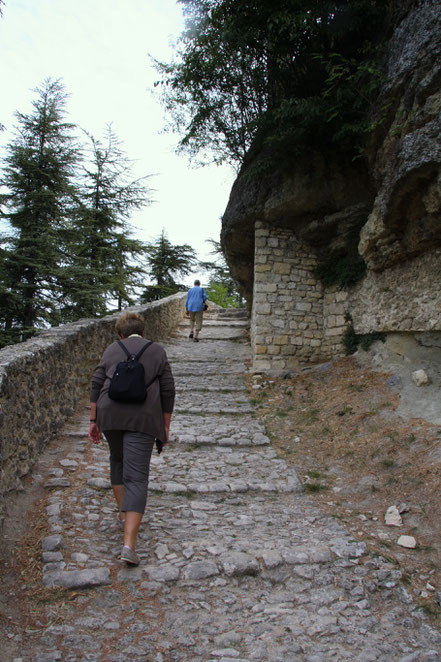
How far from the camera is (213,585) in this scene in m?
2.65

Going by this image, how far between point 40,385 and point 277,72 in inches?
279

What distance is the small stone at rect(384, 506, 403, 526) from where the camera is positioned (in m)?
3.34

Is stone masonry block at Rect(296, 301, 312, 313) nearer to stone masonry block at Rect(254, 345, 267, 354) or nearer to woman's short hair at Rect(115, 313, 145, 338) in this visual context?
stone masonry block at Rect(254, 345, 267, 354)

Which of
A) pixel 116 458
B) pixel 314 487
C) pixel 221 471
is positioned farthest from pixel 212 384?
pixel 116 458

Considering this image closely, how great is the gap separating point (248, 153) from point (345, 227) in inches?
103

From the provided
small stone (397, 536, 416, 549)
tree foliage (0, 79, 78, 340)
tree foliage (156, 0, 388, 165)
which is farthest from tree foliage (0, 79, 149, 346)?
small stone (397, 536, 416, 549)

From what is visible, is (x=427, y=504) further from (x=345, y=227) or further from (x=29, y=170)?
(x=29, y=170)

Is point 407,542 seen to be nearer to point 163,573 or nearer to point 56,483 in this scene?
point 163,573

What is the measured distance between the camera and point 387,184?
18.5 ft

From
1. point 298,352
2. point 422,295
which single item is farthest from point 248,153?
point 422,295

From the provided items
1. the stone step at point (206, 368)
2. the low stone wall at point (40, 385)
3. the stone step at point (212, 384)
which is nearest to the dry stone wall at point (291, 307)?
the stone step at point (212, 384)

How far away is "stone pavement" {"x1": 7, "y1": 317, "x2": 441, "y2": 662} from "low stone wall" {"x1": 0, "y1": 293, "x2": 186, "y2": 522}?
403 millimetres

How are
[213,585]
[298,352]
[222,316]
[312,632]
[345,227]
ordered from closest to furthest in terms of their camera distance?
[312,632]
[213,585]
[345,227]
[298,352]
[222,316]

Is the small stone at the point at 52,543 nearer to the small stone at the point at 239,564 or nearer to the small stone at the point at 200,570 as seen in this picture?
the small stone at the point at 200,570
